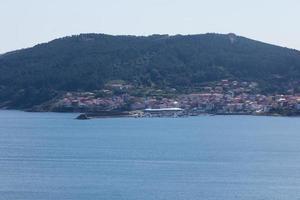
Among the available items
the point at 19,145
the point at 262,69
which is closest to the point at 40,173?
the point at 19,145

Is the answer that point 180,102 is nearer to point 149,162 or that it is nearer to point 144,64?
point 144,64

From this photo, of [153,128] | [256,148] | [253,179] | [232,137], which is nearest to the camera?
[253,179]

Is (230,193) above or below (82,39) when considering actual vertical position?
below

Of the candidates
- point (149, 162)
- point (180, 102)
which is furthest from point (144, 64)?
point (149, 162)

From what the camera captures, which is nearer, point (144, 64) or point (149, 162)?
point (149, 162)

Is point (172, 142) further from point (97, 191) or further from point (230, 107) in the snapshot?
point (230, 107)

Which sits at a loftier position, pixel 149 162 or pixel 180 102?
pixel 180 102
